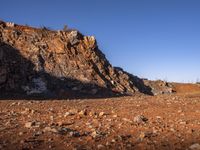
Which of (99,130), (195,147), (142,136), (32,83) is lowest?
(195,147)

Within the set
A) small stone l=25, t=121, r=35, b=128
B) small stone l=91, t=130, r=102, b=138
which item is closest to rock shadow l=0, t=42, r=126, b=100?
small stone l=25, t=121, r=35, b=128

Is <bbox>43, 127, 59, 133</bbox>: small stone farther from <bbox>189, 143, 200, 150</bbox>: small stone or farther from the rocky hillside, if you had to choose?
the rocky hillside

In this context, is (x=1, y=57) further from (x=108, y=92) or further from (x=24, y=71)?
(x=108, y=92)

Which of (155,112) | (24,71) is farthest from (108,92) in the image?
(155,112)

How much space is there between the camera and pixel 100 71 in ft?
116

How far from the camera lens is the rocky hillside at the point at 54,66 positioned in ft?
95.1

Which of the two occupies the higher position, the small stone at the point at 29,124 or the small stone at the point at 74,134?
the small stone at the point at 29,124

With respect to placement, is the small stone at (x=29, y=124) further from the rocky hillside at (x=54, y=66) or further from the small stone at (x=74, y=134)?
the rocky hillside at (x=54, y=66)

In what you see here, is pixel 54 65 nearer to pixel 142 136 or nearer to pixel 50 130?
pixel 50 130

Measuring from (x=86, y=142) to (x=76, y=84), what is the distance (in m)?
22.7

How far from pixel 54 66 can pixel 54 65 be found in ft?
0.41

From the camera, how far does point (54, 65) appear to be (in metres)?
32.3

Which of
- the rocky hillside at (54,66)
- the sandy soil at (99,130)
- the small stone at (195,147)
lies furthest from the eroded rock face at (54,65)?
the small stone at (195,147)

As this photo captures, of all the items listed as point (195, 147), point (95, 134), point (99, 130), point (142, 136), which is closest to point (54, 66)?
point (99, 130)
